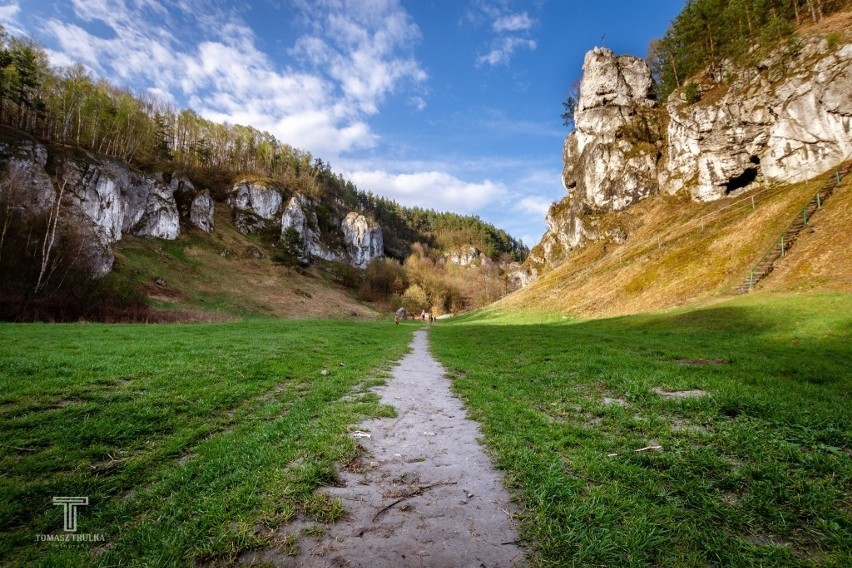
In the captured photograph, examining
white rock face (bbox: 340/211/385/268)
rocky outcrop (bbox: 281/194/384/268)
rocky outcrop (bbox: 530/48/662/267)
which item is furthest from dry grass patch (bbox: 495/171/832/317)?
white rock face (bbox: 340/211/385/268)

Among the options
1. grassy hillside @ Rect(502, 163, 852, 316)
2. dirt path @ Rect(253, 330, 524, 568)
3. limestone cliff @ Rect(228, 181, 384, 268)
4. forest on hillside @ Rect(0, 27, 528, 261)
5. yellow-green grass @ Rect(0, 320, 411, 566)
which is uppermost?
forest on hillside @ Rect(0, 27, 528, 261)

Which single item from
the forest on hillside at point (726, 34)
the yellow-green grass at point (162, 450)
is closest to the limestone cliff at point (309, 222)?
the yellow-green grass at point (162, 450)

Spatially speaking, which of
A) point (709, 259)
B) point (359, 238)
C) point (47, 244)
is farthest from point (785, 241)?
point (359, 238)

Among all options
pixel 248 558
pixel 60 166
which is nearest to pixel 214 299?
pixel 60 166

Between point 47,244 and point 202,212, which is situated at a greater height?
point 202,212

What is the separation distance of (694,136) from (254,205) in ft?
393

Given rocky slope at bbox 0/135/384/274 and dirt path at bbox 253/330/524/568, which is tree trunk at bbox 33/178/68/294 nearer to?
rocky slope at bbox 0/135/384/274

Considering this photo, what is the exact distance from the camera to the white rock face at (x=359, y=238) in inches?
6132

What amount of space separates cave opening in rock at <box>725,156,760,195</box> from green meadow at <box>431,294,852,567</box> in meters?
52.9

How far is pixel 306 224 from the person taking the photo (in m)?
132

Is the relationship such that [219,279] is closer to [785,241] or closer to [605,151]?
[785,241]

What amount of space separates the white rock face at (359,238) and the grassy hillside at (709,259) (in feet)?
356

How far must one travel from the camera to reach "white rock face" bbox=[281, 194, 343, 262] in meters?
124

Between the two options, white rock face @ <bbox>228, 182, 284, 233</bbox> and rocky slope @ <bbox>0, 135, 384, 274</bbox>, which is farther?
white rock face @ <bbox>228, 182, 284, 233</bbox>
